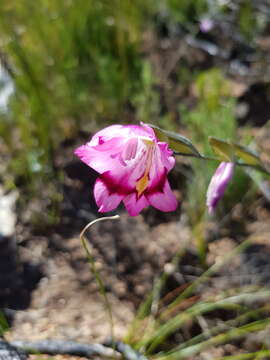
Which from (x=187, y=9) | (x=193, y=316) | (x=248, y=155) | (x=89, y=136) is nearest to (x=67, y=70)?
(x=89, y=136)

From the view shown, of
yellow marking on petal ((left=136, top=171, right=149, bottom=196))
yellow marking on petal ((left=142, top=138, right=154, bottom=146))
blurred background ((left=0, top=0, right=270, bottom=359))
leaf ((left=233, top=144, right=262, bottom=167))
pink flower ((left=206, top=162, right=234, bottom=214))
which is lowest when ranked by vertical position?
pink flower ((left=206, top=162, right=234, bottom=214))

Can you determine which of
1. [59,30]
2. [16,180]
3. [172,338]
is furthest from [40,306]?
[59,30]

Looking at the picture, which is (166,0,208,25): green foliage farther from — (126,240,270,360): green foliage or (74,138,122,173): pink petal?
(74,138,122,173): pink petal

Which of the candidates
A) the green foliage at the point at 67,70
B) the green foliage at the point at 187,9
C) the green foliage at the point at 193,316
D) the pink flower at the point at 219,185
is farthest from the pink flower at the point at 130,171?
the green foliage at the point at 187,9

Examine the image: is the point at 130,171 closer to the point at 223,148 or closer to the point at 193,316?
the point at 223,148

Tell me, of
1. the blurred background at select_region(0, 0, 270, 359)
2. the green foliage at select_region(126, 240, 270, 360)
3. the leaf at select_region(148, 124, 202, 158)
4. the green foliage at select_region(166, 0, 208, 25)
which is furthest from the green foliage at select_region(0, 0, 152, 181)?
the leaf at select_region(148, 124, 202, 158)

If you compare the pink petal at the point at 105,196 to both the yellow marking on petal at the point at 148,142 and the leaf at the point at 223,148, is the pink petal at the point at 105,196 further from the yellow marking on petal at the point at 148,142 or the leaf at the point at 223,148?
the leaf at the point at 223,148
